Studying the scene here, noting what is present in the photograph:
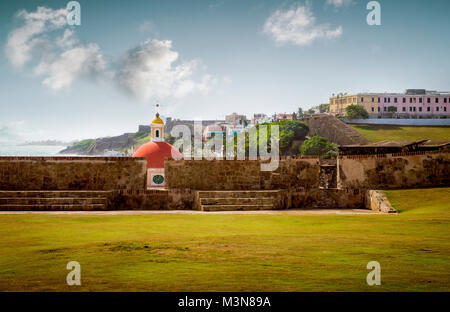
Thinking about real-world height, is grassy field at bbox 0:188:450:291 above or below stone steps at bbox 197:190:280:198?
below

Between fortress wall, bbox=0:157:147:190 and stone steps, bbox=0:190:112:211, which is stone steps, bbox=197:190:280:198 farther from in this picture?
stone steps, bbox=0:190:112:211

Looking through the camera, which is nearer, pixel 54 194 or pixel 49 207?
pixel 49 207

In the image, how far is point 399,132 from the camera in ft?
326

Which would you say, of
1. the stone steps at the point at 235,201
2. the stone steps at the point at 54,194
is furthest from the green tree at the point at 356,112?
the stone steps at the point at 54,194

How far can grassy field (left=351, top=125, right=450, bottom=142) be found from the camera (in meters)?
91.6

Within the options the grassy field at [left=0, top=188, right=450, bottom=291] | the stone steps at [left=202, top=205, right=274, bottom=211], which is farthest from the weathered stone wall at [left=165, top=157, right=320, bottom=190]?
the grassy field at [left=0, top=188, right=450, bottom=291]

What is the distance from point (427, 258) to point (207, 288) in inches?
157

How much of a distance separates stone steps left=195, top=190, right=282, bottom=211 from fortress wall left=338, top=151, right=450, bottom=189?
525cm

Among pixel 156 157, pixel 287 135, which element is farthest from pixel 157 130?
pixel 287 135

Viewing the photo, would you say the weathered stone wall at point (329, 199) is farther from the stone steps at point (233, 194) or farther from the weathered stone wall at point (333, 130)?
the weathered stone wall at point (333, 130)

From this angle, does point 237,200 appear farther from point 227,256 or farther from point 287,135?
point 287,135

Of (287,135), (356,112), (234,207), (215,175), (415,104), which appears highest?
(415,104)

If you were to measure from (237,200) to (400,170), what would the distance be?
870 centimetres

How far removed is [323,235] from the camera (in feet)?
35.0
